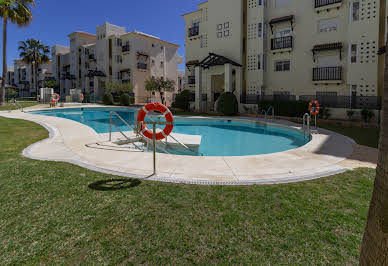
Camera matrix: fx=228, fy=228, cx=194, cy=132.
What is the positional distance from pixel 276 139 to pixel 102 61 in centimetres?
Answer: 3946

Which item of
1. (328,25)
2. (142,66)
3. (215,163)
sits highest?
(142,66)

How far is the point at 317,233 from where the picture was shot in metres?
2.94

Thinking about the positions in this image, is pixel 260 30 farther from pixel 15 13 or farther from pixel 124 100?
pixel 15 13

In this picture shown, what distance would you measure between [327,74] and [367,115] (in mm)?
5720

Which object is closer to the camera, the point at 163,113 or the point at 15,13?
the point at 163,113

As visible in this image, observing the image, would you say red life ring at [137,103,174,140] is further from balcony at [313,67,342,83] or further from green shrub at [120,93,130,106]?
green shrub at [120,93,130,106]

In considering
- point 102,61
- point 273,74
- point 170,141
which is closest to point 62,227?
point 170,141

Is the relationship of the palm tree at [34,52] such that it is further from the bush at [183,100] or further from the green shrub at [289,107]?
the green shrub at [289,107]

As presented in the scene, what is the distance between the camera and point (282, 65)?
72.4ft

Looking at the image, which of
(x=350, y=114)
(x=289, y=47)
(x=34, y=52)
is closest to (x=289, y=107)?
(x=350, y=114)

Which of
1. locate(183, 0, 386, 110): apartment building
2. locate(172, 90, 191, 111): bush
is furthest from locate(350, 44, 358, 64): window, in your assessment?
locate(172, 90, 191, 111): bush

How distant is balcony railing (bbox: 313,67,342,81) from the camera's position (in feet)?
61.3

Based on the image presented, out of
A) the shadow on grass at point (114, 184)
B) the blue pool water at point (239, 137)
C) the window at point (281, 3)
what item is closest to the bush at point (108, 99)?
the blue pool water at point (239, 137)

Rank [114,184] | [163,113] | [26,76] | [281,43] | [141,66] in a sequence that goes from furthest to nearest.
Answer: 1. [26,76]
2. [141,66]
3. [281,43]
4. [163,113]
5. [114,184]
